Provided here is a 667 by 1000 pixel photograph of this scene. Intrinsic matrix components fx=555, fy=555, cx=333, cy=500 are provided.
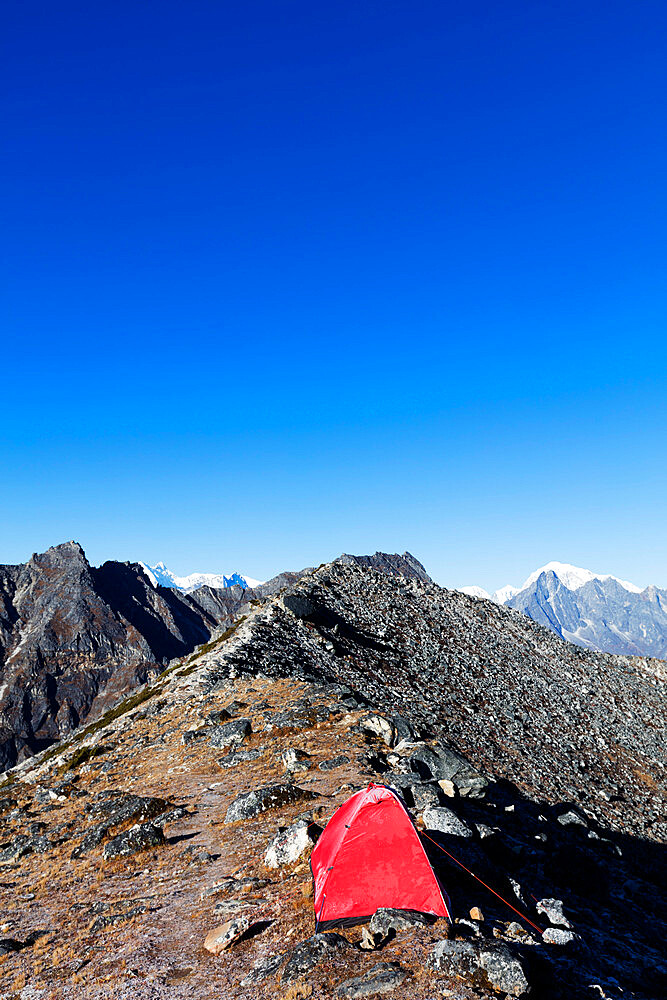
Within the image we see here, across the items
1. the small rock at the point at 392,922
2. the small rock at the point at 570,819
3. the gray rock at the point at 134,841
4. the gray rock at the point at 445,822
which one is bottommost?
the small rock at the point at 570,819

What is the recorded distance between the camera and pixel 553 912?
1345 cm

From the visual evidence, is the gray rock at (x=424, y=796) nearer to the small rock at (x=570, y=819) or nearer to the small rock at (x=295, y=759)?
the small rock at (x=295, y=759)

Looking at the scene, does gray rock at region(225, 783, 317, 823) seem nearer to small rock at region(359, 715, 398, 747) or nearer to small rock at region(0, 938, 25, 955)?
small rock at region(0, 938, 25, 955)

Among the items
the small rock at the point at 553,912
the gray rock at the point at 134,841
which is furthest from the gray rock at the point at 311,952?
the gray rock at the point at 134,841

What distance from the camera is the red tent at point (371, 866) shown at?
451 inches

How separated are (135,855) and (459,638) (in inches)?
1456

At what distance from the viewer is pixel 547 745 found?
38.6 metres

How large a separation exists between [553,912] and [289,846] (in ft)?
22.0

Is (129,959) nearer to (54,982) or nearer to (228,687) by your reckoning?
(54,982)

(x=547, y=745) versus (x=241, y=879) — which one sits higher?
(x=241, y=879)

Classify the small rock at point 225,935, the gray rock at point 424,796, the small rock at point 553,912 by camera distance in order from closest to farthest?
the small rock at point 225,935
the small rock at point 553,912
the gray rock at point 424,796

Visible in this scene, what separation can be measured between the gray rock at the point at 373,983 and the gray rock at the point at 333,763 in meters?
12.5

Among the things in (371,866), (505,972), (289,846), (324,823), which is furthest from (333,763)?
(505,972)

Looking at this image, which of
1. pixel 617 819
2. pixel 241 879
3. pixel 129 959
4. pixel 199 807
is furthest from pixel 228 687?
pixel 617 819
